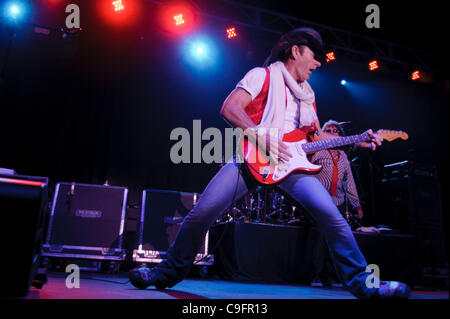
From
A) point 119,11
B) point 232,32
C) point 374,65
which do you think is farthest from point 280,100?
point 374,65

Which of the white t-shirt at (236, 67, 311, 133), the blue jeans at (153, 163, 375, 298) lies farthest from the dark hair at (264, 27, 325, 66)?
the blue jeans at (153, 163, 375, 298)

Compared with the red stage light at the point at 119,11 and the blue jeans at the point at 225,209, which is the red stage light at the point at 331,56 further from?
the blue jeans at the point at 225,209

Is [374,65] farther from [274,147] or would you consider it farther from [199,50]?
[274,147]

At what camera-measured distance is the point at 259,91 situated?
271 cm

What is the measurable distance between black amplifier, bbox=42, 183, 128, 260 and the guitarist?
3.04 metres

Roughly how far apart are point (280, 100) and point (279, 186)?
0.64 metres

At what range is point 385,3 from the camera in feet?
22.3

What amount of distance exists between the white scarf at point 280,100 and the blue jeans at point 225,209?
0.41m

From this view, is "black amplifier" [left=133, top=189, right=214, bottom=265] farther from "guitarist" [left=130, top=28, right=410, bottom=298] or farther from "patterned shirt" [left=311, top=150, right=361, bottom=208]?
"guitarist" [left=130, top=28, right=410, bottom=298]

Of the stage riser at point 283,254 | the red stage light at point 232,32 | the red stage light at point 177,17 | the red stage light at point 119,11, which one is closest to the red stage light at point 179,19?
the red stage light at point 177,17

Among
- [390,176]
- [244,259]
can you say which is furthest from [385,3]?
[244,259]

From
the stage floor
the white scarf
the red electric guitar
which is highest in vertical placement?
the white scarf

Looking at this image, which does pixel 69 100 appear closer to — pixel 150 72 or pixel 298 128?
pixel 150 72

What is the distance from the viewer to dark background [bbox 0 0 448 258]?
21.5ft
